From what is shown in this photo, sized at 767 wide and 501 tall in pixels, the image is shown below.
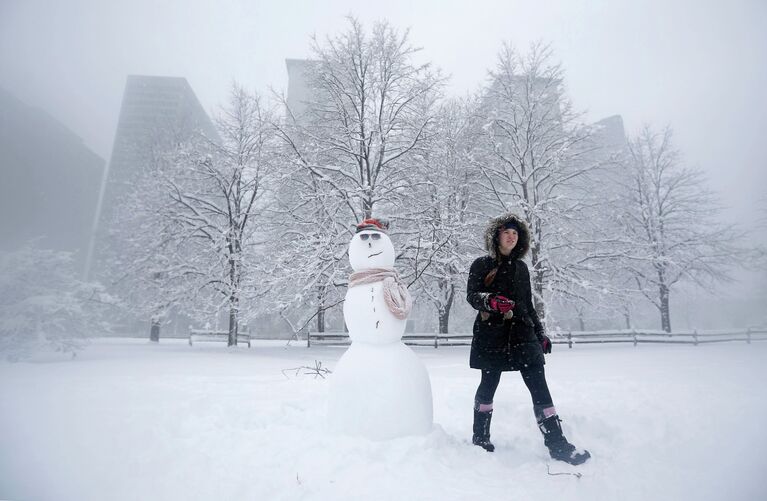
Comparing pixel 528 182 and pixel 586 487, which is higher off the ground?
pixel 528 182

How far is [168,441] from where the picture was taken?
9.20 ft

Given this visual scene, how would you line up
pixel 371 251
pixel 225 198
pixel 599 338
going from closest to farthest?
pixel 371 251 < pixel 225 198 < pixel 599 338

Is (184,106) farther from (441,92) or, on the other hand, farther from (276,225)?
(441,92)

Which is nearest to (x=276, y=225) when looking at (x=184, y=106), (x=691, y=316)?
(x=184, y=106)

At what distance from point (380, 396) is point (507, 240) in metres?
1.78

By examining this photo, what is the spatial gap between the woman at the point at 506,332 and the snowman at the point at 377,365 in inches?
20.3

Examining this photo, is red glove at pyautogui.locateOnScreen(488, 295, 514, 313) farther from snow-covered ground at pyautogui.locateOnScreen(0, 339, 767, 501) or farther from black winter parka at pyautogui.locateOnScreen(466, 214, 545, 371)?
snow-covered ground at pyautogui.locateOnScreen(0, 339, 767, 501)

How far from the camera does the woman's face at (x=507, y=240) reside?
3.14 metres

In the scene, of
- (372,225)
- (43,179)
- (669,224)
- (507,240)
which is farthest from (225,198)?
(669,224)

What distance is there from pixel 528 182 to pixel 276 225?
9146mm

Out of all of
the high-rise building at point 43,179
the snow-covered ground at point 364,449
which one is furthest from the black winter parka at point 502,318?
the high-rise building at point 43,179

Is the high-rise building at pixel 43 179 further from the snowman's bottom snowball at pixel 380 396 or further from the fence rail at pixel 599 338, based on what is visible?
the fence rail at pixel 599 338

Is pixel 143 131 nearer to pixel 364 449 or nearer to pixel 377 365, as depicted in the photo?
pixel 377 365

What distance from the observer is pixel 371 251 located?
11.2 feet
